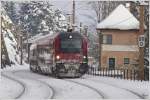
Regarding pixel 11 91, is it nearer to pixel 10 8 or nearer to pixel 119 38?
pixel 119 38

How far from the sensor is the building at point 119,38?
5600 cm

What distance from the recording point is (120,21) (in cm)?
5656

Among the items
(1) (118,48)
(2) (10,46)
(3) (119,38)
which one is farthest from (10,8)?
(1) (118,48)

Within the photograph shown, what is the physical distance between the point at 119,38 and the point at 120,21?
2011 mm

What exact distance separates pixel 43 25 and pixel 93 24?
9664mm

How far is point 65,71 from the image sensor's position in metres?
31.7

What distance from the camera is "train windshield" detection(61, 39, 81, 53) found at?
105ft

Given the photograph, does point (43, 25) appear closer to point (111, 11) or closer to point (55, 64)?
point (111, 11)

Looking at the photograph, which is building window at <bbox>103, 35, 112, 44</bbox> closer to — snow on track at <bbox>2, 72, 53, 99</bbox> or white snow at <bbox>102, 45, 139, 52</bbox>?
white snow at <bbox>102, 45, 139, 52</bbox>

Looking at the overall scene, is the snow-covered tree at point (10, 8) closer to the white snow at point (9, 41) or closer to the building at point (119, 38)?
the white snow at point (9, 41)

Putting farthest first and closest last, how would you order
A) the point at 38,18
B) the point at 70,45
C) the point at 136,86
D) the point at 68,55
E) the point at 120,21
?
the point at 38,18, the point at 120,21, the point at 70,45, the point at 68,55, the point at 136,86

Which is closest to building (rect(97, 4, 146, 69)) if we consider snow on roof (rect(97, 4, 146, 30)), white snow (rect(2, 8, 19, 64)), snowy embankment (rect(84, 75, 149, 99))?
snow on roof (rect(97, 4, 146, 30))

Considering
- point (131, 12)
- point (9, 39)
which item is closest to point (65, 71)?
point (131, 12)

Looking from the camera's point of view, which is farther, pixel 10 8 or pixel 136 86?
pixel 10 8
